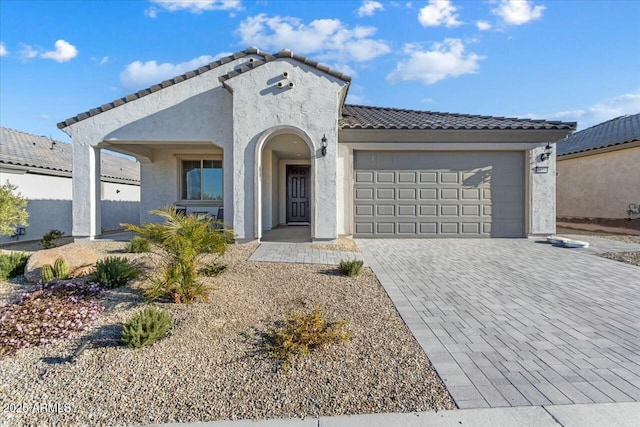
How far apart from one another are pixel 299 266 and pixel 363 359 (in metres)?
3.68

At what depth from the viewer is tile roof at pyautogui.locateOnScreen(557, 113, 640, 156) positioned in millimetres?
14727

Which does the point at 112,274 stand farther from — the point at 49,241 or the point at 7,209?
the point at 49,241

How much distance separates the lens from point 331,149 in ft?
29.9

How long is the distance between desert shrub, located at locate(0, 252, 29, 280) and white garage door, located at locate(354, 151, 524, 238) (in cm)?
824

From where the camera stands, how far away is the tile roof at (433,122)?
10.3m

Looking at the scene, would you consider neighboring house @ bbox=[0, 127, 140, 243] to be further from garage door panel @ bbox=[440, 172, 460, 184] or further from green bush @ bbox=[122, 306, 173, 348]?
garage door panel @ bbox=[440, 172, 460, 184]

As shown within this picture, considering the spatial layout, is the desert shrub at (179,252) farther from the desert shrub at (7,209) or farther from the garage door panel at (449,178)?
the garage door panel at (449,178)

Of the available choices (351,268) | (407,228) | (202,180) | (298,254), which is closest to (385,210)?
(407,228)

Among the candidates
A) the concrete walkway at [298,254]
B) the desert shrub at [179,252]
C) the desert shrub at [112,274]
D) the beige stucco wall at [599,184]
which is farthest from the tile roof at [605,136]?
the desert shrub at [112,274]

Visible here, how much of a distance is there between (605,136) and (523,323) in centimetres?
1807

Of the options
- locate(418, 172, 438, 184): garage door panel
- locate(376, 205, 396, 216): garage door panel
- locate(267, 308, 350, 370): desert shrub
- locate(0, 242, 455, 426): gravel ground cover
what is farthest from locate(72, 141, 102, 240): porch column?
locate(418, 172, 438, 184): garage door panel

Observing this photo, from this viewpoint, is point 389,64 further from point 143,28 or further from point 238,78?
point 143,28

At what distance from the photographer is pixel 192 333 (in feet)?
12.2

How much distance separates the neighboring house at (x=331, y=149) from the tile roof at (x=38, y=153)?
13.3 ft
